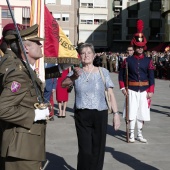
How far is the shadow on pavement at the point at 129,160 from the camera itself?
22.0 ft

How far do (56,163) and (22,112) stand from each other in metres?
3.30

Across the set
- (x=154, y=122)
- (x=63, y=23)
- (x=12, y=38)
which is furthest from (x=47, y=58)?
(x=63, y=23)

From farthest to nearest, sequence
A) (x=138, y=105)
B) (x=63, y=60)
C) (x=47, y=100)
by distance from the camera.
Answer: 1. (x=138, y=105)
2. (x=63, y=60)
3. (x=47, y=100)

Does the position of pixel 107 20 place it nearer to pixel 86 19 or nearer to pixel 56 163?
pixel 86 19

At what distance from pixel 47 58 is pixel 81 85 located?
1499 mm

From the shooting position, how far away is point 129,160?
710 cm

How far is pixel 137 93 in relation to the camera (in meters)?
8.47

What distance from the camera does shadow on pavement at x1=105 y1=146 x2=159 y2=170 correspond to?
22.0 ft

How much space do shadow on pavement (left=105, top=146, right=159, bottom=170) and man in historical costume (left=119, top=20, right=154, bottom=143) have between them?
102 centimetres

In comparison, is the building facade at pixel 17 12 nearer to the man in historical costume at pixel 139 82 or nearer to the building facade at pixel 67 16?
the building facade at pixel 67 16

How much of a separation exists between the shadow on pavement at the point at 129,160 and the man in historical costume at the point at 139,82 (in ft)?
3.35

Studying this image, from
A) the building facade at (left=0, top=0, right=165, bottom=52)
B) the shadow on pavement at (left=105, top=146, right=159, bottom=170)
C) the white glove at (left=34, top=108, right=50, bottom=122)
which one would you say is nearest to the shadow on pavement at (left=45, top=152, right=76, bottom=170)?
the shadow on pavement at (left=105, top=146, right=159, bottom=170)

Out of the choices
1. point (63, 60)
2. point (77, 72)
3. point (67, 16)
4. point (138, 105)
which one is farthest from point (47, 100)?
point (67, 16)

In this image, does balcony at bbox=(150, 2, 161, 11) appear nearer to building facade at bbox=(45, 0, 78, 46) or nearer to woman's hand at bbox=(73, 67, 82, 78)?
building facade at bbox=(45, 0, 78, 46)
